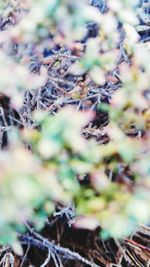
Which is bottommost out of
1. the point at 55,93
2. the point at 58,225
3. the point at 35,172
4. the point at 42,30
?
the point at 58,225

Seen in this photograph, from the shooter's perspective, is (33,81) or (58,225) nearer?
(33,81)

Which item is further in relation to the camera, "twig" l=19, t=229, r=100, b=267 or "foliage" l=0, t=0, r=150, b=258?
"twig" l=19, t=229, r=100, b=267

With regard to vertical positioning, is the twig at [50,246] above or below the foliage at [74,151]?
below

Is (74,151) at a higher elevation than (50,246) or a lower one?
higher

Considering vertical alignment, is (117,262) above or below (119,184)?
below

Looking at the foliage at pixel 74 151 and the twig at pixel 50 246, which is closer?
the foliage at pixel 74 151

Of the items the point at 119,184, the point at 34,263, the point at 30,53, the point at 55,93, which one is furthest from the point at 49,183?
the point at 34,263

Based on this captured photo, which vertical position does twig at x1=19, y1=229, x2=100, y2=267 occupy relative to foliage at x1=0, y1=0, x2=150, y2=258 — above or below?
below

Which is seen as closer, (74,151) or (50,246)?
(74,151)

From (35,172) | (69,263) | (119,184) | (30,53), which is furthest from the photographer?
(69,263)

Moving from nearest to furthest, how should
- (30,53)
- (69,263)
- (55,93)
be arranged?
(30,53)
(55,93)
(69,263)

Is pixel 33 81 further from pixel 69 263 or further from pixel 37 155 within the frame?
pixel 69 263
